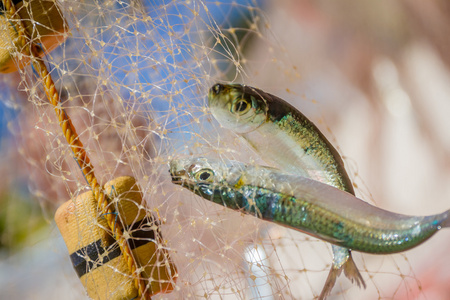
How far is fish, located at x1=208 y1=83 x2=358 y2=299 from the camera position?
0.46 m

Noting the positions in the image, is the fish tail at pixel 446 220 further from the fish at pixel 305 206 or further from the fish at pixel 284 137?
the fish at pixel 284 137

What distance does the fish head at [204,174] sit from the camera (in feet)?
1.49

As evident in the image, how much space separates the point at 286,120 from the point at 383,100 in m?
0.65

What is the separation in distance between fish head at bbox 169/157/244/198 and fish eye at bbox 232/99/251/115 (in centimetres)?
5

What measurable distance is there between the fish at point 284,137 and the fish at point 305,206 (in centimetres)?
3

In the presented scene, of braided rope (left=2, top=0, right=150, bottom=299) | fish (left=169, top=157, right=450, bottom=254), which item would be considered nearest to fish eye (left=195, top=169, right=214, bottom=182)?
fish (left=169, top=157, right=450, bottom=254)

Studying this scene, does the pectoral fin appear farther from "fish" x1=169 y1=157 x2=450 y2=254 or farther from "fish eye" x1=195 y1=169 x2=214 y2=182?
"fish eye" x1=195 y1=169 x2=214 y2=182

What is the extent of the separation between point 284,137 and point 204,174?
94 millimetres

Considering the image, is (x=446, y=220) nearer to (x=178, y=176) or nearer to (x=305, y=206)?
(x=305, y=206)

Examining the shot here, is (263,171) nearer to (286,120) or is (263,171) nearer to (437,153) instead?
(286,120)

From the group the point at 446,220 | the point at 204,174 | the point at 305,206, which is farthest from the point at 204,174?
the point at 446,220

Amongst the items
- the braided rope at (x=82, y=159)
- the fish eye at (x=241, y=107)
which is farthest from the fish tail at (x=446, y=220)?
the braided rope at (x=82, y=159)

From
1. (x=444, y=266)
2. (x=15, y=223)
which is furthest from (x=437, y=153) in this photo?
(x=15, y=223)

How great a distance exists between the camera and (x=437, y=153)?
1.03 m
